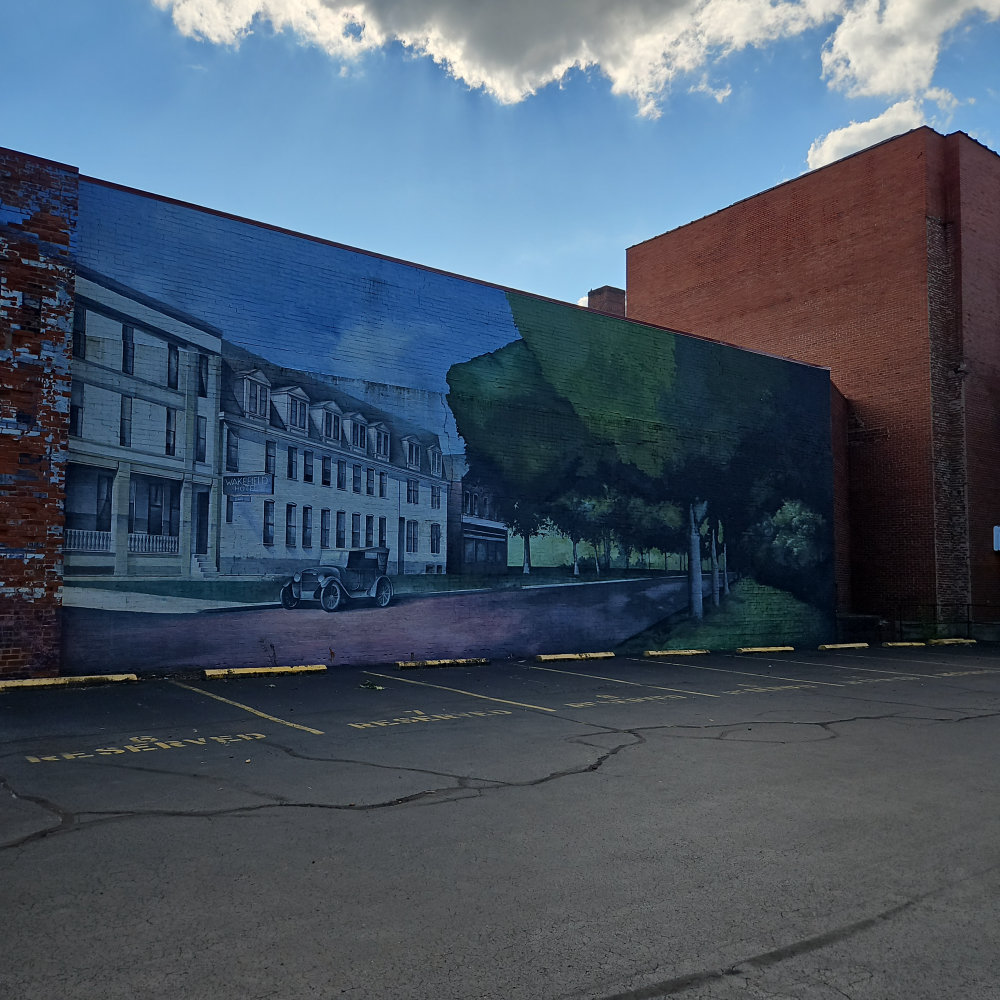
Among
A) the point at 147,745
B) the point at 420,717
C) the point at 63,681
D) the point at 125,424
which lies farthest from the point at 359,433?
the point at 147,745

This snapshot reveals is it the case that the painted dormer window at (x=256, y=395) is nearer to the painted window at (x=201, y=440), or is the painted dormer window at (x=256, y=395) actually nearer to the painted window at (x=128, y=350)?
the painted window at (x=201, y=440)

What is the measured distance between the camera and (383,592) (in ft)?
53.4

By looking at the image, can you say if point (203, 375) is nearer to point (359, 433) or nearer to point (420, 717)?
point (359, 433)

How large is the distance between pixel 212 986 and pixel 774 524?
21.5 metres

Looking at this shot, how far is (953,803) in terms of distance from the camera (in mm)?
6500

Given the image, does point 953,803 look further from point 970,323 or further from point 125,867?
point 970,323

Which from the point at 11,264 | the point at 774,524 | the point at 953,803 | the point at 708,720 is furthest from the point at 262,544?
the point at 774,524

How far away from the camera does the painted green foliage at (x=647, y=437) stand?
18500mm

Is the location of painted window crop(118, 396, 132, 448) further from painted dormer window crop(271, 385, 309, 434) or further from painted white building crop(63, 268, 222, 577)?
painted dormer window crop(271, 385, 309, 434)

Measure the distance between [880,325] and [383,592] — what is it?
1765 centimetres

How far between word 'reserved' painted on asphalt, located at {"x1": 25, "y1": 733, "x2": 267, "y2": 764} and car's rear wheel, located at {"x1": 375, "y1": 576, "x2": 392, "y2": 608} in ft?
23.9

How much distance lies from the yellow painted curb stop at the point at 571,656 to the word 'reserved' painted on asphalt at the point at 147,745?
31.6 feet

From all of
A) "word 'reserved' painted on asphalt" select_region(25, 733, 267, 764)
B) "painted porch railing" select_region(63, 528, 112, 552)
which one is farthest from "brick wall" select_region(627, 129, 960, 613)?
"word 'reserved' painted on asphalt" select_region(25, 733, 267, 764)

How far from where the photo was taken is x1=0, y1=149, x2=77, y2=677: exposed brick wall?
1252 cm
